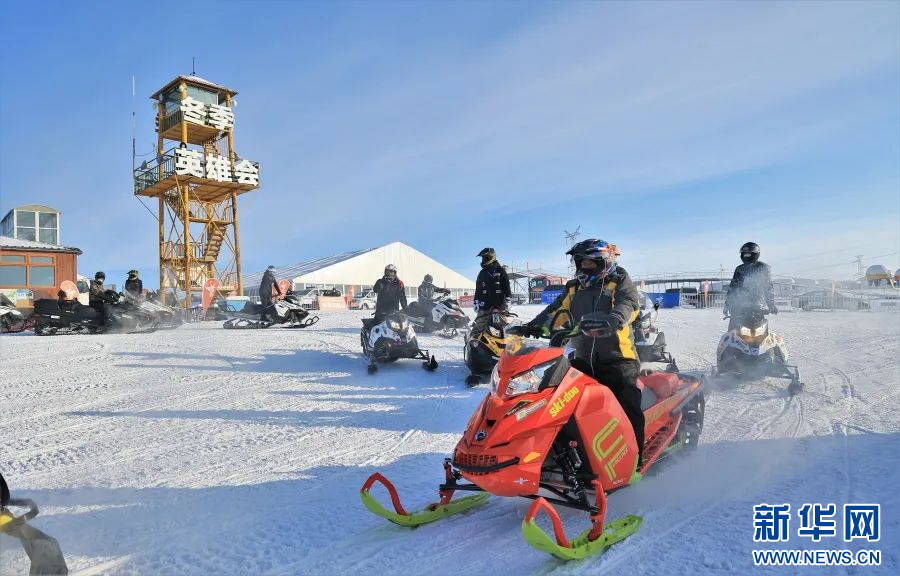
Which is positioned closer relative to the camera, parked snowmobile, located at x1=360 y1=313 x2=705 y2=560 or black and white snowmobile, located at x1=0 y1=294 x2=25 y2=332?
parked snowmobile, located at x1=360 y1=313 x2=705 y2=560

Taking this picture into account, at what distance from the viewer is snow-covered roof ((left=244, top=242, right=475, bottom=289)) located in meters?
38.6

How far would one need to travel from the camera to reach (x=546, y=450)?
315 centimetres

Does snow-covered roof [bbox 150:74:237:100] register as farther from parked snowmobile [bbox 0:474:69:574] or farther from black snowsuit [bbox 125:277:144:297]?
parked snowmobile [bbox 0:474:69:574]

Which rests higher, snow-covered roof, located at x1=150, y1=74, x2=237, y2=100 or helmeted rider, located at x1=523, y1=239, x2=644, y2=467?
snow-covered roof, located at x1=150, y1=74, x2=237, y2=100

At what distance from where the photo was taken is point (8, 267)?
23266 millimetres

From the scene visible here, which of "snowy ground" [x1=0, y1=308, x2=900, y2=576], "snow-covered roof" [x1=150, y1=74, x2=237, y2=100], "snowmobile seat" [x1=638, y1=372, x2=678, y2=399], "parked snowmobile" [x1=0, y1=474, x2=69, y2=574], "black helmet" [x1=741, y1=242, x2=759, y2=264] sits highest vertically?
"snow-covered roof" [x1=150, y1=74, x2=237, y2=100]

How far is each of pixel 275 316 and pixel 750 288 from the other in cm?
1240

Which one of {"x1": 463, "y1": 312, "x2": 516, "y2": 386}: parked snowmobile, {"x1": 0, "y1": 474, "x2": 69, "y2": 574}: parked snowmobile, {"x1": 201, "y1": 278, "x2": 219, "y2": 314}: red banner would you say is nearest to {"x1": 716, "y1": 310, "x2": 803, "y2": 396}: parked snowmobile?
{"x1": 463, "y1": 312, "x2": 516, "y2": 386}: parked snowmobile

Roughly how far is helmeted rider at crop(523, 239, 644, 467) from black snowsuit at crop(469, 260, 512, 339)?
171 inches

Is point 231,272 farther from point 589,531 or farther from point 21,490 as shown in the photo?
point 589,531

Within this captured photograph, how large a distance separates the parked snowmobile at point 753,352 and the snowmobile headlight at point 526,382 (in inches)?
220

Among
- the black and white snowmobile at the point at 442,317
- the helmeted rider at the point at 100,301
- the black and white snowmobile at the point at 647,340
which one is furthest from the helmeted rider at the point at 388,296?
the helmeted rider at the point at 100,301

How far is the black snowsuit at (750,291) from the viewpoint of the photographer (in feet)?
25.6

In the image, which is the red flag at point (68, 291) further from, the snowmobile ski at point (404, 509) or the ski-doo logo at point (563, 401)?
the ski-doo logo at point (563, 401)
